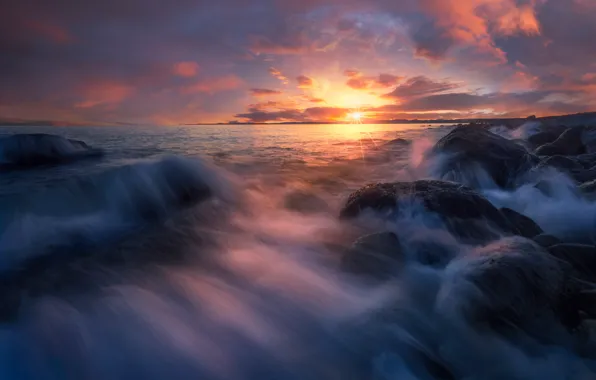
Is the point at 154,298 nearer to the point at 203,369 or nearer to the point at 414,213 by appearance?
the point at 203,369

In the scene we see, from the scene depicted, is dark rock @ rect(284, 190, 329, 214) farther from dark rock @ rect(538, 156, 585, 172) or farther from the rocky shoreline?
dark rock @ rect(538, 156, 585, 172)

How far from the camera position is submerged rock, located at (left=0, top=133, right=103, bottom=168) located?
1530 centimetres

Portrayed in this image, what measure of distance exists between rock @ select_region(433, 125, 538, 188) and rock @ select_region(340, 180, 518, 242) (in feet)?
13.5

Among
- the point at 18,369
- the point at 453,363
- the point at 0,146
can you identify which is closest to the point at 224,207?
the point at 18,369

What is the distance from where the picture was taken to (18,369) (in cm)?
338

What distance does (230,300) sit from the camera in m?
4.65

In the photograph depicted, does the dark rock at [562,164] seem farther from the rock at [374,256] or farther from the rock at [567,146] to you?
the rock at [374,256]

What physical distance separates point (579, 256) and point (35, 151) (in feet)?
69.3

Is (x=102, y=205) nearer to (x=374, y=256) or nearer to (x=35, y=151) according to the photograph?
(x=374, y=256)

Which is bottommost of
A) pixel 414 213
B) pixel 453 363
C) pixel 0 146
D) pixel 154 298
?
pixel 453 363

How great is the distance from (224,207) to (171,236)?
246 cm

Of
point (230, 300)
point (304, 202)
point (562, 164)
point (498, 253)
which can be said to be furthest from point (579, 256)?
point (562, 164)

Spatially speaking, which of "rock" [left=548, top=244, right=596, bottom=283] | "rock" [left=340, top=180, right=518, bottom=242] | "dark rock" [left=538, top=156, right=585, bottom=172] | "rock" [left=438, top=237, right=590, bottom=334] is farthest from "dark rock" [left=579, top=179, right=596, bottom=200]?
"rock" [left=438, top=237, right=590, bottom=334]

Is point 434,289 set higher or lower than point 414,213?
lower
